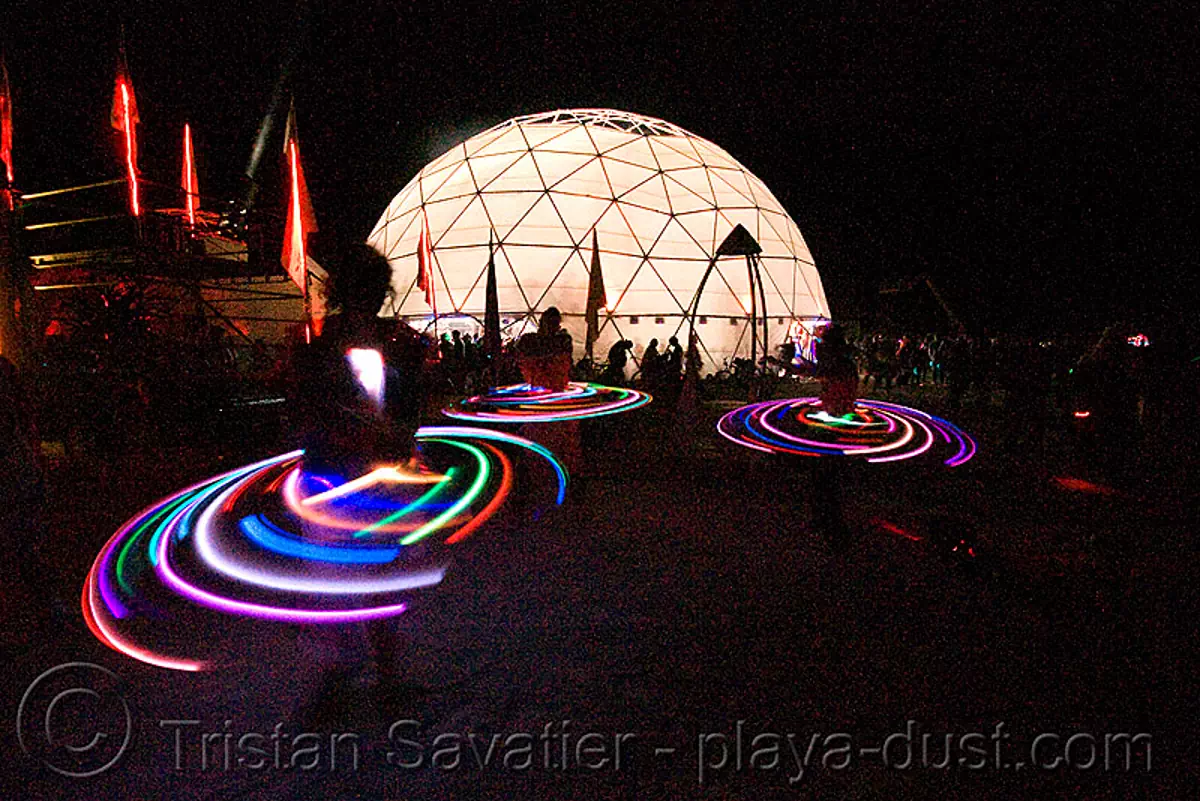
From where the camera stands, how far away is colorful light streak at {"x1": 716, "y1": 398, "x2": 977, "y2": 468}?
5.62 metres

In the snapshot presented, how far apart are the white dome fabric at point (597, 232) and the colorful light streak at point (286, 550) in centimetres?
1840

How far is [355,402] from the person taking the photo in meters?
3.01

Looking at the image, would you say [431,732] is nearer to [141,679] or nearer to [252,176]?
[141,679]

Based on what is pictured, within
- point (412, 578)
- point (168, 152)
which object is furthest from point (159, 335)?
point (412, 578)

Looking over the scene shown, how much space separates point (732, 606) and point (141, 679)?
11.2ft

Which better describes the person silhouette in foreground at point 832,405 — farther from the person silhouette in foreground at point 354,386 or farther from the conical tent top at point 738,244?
the conical tent top at point 738,244

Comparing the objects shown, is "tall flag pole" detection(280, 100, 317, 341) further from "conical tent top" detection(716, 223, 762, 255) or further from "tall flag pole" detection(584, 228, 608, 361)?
"conical tent top" detection(716, 223, 762, 255)

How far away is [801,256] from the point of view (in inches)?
1102

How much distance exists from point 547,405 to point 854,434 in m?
2.97

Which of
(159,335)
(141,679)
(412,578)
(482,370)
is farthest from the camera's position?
(482,370)

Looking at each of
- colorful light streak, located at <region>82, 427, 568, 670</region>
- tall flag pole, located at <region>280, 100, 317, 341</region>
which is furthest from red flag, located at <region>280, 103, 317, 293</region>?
colorful light streak, located at <region>82, 427, 568, 670</region>

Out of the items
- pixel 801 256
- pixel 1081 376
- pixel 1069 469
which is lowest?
pixel 1069 469

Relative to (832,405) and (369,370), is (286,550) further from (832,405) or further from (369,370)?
(832,405)

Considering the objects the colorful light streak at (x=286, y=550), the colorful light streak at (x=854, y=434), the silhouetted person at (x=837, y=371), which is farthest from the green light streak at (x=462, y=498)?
the silhouetted person at (x=837, y=371)
